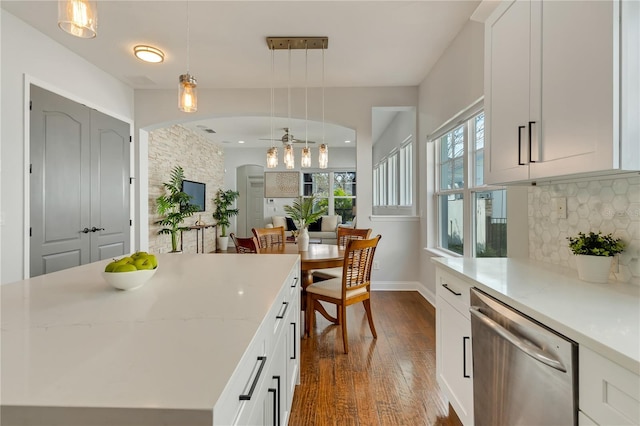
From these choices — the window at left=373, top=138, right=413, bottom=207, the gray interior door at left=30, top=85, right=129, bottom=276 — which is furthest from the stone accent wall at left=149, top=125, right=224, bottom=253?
the window at left=373, top=138, right=413, bottom=207

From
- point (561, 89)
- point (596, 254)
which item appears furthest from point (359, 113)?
point (596, 254)

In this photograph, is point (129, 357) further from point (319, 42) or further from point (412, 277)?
point (412, 277)

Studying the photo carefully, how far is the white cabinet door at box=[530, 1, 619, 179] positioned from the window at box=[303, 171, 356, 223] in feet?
24.7

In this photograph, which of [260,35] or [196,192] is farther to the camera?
[196,192]

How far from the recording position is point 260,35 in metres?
2.93

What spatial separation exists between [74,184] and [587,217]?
422cm

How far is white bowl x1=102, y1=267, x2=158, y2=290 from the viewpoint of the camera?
1.11 metres

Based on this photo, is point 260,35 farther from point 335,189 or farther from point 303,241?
point 335,189

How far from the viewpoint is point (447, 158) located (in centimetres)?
359

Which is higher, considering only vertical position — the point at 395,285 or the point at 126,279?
the point at 126,279

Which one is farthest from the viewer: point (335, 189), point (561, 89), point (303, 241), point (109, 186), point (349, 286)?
point (335, 189)

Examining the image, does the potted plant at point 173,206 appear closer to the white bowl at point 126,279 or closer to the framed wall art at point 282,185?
the framed wall art at point 282,185

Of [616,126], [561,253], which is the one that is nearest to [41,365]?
[616,126]

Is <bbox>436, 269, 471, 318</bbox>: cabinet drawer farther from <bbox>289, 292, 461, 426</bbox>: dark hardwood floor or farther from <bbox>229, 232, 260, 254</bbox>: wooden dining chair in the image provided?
<bbox>229, 232, 260, 254</bbox>: wooden dining chair
